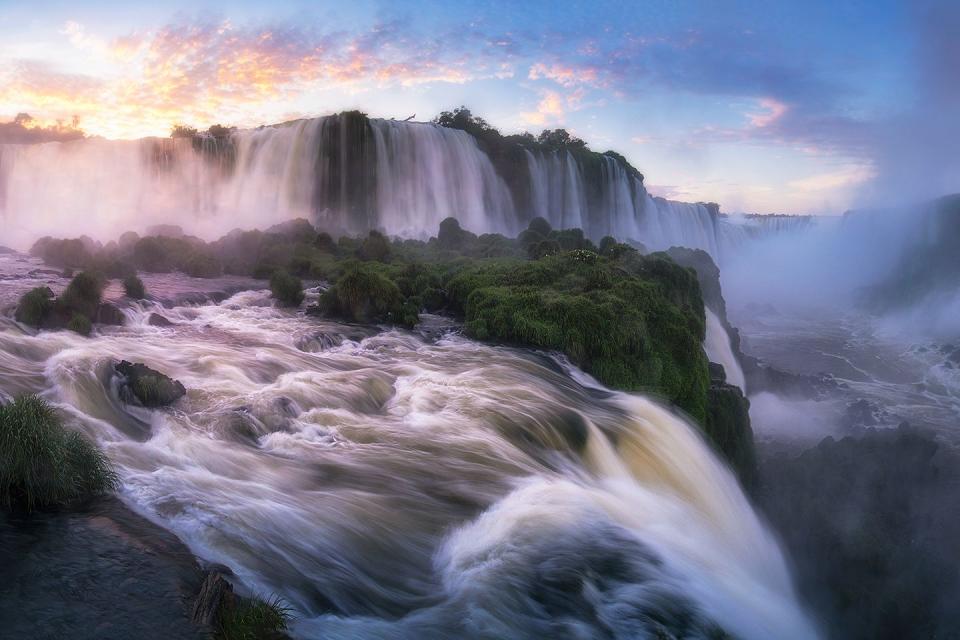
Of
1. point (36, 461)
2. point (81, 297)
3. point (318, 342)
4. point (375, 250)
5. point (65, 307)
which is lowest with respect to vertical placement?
point (318, 342)

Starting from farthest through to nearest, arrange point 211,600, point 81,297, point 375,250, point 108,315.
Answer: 1. point 375,250
2. point 108,315
3. point 81,297
4. point 211,600

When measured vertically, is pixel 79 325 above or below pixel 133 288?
below

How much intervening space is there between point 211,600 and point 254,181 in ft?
123

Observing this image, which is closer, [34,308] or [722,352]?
[34,308]

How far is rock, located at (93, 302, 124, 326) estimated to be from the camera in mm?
13828

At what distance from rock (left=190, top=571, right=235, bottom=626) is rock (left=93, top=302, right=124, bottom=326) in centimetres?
1096

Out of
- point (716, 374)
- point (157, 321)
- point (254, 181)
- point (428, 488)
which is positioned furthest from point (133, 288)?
point (254, 181)

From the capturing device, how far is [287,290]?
1806cm

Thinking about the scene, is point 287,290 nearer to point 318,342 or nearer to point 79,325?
point 318,342

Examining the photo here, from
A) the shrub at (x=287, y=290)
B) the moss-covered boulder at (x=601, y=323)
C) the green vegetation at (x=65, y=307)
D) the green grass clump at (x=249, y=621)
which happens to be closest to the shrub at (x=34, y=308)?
the green vegetation at (x=65, y=307)

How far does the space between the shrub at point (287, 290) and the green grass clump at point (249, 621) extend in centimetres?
1393

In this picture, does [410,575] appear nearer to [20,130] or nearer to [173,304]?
[173,304]

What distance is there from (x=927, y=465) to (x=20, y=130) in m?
82.3

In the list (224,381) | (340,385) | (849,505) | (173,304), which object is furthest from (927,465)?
(173,304)
